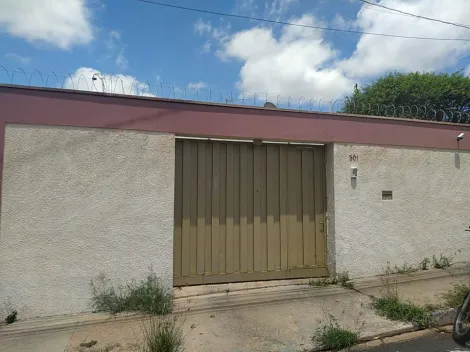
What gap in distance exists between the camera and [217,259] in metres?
5.50

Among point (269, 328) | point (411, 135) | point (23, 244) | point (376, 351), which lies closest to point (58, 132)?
point (23, 244)

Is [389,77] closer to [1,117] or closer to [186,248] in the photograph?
[186,248]

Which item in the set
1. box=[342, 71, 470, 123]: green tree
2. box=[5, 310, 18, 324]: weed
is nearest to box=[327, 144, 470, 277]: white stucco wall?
box=[5, 310, 18, 324]: weed

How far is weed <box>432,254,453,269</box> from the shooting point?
21.4ft

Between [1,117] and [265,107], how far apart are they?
12.1ft

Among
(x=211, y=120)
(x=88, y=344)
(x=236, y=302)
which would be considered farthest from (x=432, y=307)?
(x=88, y=344)

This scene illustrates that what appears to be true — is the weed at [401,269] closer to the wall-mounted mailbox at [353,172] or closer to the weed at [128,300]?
the wall-mounted mailbox at [353,172]

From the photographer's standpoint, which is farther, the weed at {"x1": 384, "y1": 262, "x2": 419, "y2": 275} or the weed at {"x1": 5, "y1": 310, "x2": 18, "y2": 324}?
the weed at {"x1": 384, "y1": 262, "x2": 419, "y2": 275}

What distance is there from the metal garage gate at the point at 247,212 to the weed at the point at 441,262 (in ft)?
7.36

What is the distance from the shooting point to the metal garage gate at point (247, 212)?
540 cm

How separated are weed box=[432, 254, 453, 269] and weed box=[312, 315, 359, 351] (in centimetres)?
356

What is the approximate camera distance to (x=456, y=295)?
15.8ft

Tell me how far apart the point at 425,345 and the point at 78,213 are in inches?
174

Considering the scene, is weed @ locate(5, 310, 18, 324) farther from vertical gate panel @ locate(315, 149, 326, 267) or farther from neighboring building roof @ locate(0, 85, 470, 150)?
vertical gate panel @ locate(315, 149, 326, 267)
